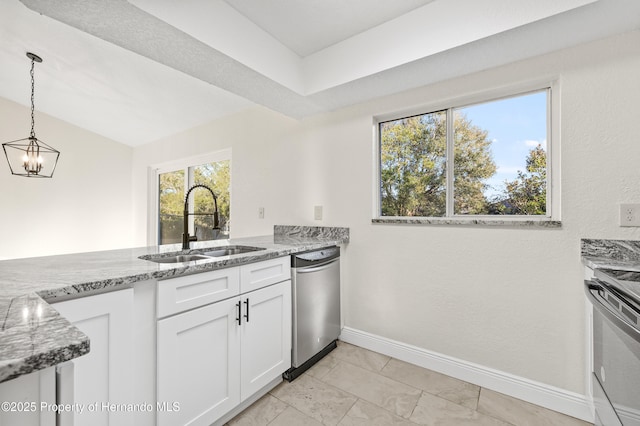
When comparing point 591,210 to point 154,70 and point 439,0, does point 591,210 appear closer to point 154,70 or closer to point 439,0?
point 439,0

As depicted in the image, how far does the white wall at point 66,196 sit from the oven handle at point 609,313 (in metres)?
5.71

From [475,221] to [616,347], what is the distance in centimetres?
95

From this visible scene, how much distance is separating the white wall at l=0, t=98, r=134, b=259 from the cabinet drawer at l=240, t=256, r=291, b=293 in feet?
13.9

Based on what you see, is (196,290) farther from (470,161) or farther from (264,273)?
(470,161)

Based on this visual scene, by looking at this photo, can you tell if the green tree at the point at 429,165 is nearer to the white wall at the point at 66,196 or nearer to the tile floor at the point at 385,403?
the tile floor at the point at 385,403

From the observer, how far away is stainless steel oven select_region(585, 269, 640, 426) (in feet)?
2.83

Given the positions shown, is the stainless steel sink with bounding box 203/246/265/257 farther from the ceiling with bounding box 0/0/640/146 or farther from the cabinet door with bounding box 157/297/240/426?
the ceiling with bounding box 0/0/640/146

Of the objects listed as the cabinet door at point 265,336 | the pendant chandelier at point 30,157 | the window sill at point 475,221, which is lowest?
the cabinet door at point 265,336

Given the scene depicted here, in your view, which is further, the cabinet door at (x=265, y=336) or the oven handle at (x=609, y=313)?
the cabinet door at (x=265, y=336)

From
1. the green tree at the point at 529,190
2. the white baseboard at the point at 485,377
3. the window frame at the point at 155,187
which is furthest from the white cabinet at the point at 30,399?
the window frame at the point at 155,187

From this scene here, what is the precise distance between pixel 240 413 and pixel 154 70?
2882 millimetres

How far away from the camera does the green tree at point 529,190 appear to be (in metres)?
1.76

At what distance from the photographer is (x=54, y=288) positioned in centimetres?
89

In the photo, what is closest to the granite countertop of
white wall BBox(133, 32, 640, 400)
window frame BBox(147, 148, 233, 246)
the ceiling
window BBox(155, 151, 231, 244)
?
white wall BBox(133, 32, 640, 400)
